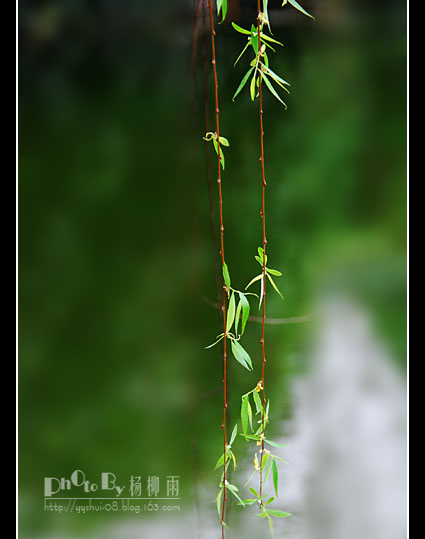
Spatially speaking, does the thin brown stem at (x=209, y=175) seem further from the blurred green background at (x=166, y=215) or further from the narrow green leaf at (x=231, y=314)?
the narrow green leaf at (x=231, y=314)

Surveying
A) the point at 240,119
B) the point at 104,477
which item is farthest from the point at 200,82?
the point at 104,477

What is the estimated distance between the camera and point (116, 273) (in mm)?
1358

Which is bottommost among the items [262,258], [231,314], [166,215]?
[231,314]

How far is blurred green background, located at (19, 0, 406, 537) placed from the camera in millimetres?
1329

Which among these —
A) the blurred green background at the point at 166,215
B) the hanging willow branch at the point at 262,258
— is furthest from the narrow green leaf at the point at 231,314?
the blurred green background at the point at 166,215

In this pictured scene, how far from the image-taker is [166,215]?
1.35 metres

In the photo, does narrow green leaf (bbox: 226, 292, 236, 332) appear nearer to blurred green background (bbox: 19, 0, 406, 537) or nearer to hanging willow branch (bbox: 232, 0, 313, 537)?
hanging willow branch (bbox: 232, 0, 313, 537)

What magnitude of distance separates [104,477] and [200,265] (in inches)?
22.1

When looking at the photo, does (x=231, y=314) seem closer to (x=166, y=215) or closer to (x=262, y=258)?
(x=262, y=258)

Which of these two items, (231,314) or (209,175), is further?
(209,175)

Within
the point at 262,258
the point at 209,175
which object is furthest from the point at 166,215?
the point at 262,258

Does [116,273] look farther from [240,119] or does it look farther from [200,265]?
[240,119]

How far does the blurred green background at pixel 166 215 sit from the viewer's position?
1329mm

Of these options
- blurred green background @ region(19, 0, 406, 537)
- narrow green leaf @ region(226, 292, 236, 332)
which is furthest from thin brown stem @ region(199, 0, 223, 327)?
narrow green leaf @ region(226, 292, 236, 332)
